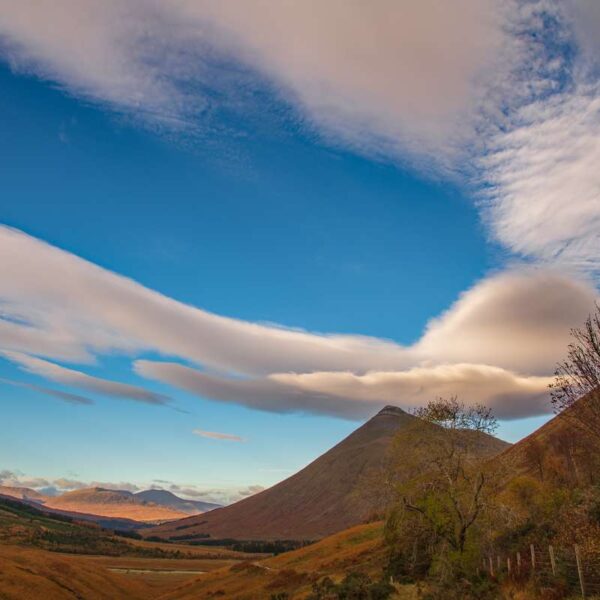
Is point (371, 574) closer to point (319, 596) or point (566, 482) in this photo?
point (319, 596)

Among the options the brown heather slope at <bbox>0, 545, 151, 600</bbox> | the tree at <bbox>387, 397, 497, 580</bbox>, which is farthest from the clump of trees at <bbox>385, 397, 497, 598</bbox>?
the brown heather slope at <bbox>0, 545, 151, 600</bbox>

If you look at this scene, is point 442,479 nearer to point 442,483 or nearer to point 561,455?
point 442,483

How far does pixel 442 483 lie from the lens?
117 feet

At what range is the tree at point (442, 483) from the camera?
33.6 meters

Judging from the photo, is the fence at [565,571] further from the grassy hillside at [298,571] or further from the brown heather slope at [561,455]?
the grassy hillside at [298,571]

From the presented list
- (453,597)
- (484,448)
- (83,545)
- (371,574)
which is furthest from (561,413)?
(83,545)

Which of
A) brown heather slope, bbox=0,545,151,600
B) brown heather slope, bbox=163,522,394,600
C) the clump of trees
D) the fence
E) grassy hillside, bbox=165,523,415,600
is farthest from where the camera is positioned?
brown heather slope, bbox=0,545,151,600

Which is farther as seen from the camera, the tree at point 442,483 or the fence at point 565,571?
the tree at point 442,483

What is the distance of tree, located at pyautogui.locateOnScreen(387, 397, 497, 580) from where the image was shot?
1323 inches

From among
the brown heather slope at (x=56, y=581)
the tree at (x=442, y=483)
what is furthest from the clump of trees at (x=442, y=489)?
the brown heather slope at (x=56, y=581)

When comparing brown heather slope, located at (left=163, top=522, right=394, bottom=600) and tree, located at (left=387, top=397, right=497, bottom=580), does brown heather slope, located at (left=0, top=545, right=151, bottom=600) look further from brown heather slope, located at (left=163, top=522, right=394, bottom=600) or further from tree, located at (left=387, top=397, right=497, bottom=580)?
tree, located at (left=387, top=397, right=497, bottom=580)

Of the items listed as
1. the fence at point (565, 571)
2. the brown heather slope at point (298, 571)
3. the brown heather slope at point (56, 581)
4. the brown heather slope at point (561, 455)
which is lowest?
the brown heather slope at point (56, 581)

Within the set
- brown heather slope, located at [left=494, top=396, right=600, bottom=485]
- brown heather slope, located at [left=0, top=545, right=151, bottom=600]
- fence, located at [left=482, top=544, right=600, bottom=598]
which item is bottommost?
brown heather slope, located at [left=0, top=545, right=151, bottom=600]

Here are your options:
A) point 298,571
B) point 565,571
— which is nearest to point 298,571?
point 298,571
